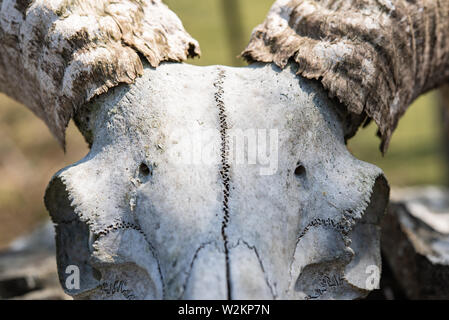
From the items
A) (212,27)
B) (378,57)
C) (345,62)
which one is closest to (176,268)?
(345,62)

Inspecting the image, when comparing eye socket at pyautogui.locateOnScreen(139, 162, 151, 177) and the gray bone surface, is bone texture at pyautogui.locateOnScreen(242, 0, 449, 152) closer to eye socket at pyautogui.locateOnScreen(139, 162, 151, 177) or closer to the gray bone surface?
the gray bone surface

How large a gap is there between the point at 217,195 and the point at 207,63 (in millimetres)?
5546

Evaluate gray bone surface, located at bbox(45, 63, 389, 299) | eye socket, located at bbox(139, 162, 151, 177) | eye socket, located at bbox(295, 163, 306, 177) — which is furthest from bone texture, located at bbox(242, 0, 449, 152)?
eye socket, located at bbox(139, 162, 151, 177)

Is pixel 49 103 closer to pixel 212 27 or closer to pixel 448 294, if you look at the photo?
pixel 448 294

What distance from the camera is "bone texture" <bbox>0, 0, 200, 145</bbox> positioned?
175cm

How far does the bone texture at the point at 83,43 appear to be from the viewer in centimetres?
175

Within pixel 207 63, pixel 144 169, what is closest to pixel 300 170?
pixel 144 169

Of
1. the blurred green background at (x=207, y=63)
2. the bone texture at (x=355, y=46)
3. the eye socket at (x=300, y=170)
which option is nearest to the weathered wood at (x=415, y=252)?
the bone texture at (x=355, y=46)

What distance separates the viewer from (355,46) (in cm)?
181

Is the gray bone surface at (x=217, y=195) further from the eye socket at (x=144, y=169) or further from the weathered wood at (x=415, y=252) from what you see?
the weathered wood at (x=415, y=252)

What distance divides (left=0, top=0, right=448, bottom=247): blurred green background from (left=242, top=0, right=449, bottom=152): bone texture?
12.1 ft
